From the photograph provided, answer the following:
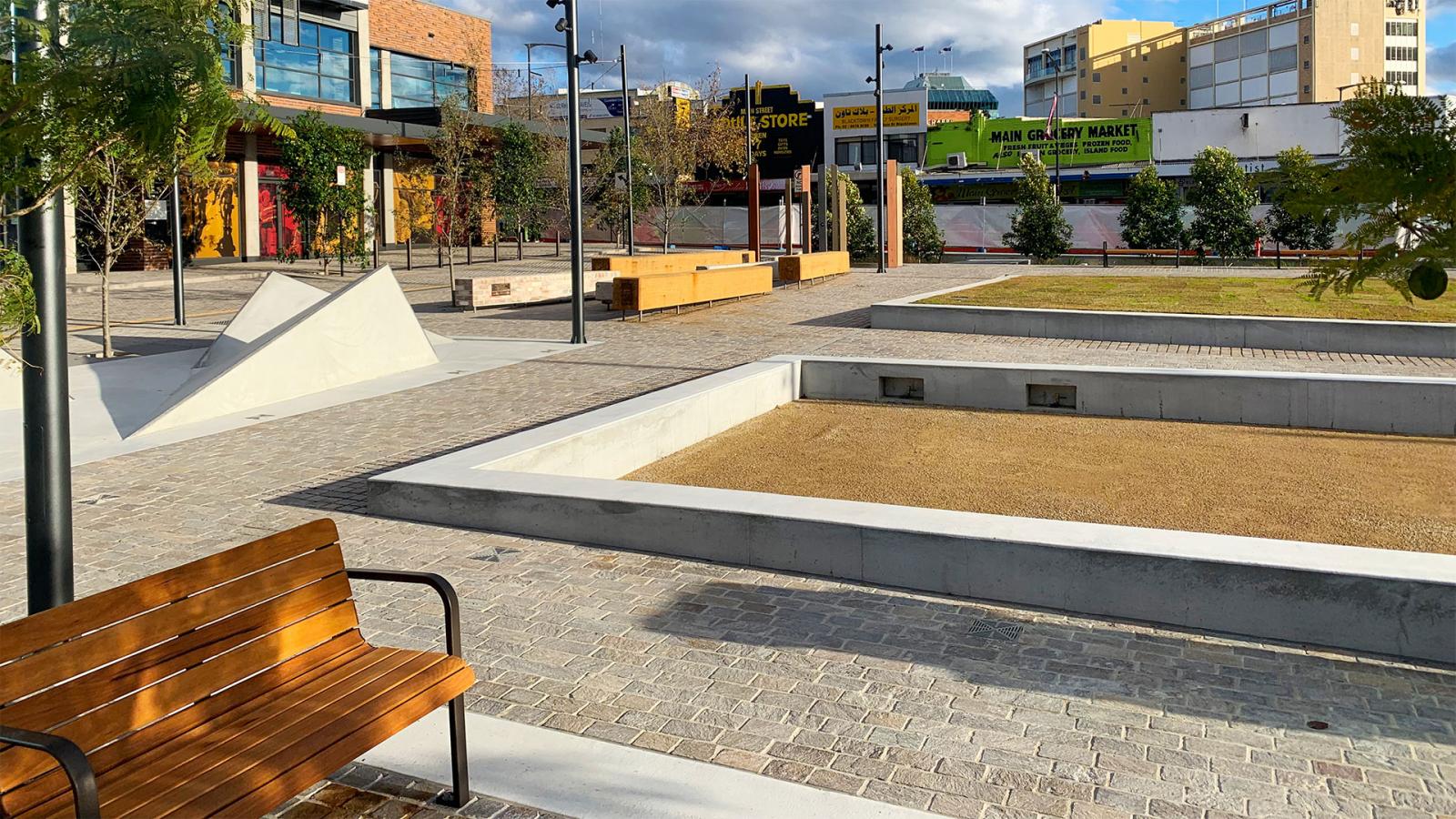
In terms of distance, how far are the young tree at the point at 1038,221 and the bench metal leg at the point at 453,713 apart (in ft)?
119

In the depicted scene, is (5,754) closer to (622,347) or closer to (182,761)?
(182,761)

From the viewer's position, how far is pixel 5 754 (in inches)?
124

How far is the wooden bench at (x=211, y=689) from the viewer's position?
126 inches

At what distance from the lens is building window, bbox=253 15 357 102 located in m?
38.3

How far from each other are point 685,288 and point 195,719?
1920cm

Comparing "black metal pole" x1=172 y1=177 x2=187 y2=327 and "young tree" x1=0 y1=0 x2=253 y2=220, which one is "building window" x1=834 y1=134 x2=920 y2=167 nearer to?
"black metal pole" x1=172 y1=177 x2=187 y2=327

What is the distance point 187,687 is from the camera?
12.2 ft

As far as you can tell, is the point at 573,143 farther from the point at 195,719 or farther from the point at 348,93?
the point at 348,93

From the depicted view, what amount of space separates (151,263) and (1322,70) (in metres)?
94.9

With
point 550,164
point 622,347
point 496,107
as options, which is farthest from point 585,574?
point 496,107

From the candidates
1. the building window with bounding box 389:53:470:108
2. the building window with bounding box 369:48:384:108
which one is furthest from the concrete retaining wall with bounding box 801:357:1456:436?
the building window with bounding box 369:48:384:108

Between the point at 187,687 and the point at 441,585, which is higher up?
the point at 441,585

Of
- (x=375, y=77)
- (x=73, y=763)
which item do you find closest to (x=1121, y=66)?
(x=375, y=77)

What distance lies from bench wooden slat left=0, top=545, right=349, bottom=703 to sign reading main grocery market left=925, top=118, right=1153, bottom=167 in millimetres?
62617
